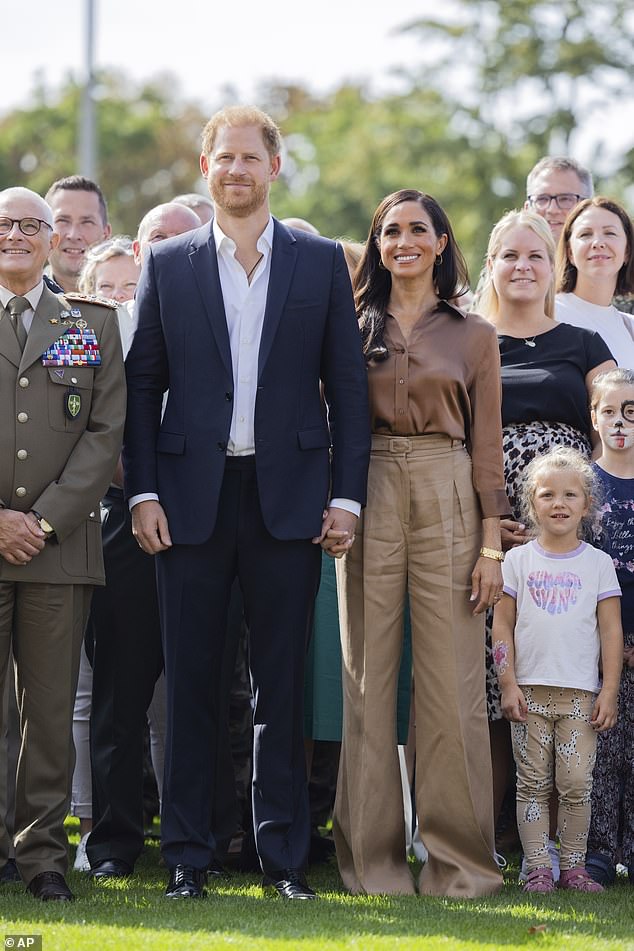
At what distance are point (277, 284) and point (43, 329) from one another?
2.83ft

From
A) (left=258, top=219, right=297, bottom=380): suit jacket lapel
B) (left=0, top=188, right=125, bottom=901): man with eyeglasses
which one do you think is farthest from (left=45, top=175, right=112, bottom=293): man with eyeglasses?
(left=258, top=219, right=297, bottom=380): suit jacket lapel

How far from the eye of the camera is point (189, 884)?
16.8 ft

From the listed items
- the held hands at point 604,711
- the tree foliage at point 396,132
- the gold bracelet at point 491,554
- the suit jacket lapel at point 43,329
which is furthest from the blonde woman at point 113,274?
the tree foliage at point 396,132

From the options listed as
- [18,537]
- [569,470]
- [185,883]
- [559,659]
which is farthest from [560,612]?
[18,537]

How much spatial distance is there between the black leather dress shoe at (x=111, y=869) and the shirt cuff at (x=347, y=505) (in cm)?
168

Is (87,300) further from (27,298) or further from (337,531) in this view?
(337,531)

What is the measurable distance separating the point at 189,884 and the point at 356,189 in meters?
30.9

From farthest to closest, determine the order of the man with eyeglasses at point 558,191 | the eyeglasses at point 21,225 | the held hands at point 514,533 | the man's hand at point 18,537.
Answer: the man with eyeglasses at point 558,191 → the held hands at point 514,533 → the eyeglasses at point 21,225 → the man's hand at point 18,537

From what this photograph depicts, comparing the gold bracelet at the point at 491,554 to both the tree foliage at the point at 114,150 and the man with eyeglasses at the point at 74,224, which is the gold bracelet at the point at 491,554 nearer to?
the man with eyeglasses at the point at 74,224

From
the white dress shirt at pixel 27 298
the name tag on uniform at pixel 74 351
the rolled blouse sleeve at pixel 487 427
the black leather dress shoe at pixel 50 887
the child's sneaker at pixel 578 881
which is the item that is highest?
the white dress shirt at pixel 27 298

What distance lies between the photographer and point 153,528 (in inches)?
204

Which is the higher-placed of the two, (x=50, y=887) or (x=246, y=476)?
(x=246, y=476)

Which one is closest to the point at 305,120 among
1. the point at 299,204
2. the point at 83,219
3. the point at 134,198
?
the point at 299,204

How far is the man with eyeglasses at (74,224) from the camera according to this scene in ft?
24.9
